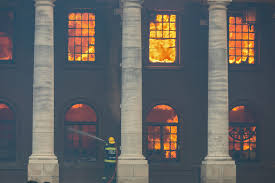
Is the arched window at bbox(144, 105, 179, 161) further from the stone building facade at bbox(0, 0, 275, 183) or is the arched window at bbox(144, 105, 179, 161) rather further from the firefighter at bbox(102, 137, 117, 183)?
the firefighter at bbox(102, 137, 117, 183)

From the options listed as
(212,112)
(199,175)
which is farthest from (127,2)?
(199,175)

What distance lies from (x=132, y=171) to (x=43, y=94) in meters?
5.93

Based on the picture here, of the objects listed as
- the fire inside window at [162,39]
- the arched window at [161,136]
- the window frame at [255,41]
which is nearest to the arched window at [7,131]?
the arched window at [161,136]

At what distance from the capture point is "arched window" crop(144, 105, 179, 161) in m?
41.0

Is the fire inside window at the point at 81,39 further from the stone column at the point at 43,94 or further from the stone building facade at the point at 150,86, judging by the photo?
the stone column at the point at 43,94

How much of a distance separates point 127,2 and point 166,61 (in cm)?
558

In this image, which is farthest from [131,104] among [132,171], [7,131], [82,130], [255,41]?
[255,41]

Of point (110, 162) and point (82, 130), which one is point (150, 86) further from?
point (110, 162)

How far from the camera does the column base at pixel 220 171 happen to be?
36938mm

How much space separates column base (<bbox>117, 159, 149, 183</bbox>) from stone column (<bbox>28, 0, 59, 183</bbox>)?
3195 mm

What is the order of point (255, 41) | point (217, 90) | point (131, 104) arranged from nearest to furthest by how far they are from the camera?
point (131, 104)
point (217, 90)
point (255, 41)

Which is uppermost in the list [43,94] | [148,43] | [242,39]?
[242,39]

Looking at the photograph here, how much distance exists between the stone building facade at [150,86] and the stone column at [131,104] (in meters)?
2.42

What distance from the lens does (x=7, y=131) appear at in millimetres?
40250
